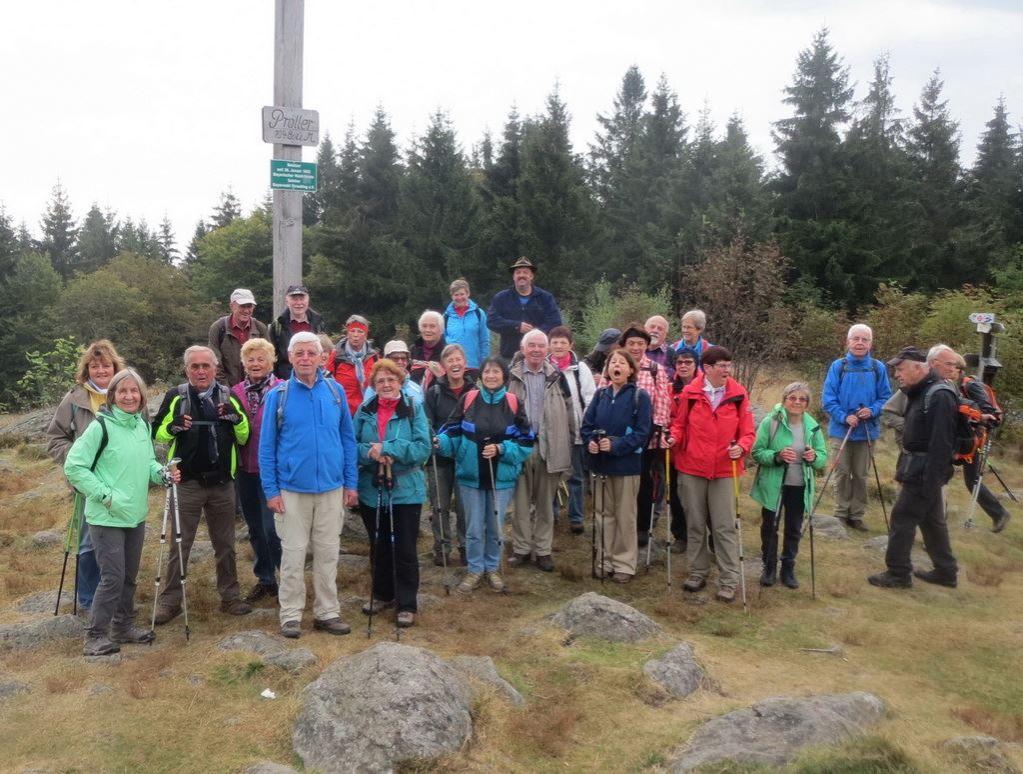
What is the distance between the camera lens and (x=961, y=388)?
9.33 m

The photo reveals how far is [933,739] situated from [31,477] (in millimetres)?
12127

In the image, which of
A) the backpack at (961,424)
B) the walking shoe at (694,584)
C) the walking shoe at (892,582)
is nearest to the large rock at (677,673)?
the walking shoe at (694,584)

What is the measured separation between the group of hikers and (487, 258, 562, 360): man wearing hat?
0.02 m

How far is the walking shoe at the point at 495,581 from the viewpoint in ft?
22.7

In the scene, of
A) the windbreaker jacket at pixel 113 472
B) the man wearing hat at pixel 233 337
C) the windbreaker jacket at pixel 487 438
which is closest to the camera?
the windbreaker jacket at pixel 113 472

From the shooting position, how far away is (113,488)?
5238 mm

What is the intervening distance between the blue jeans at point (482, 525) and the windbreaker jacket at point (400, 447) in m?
0.83

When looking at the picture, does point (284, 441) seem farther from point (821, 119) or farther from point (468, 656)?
point (821, 119)

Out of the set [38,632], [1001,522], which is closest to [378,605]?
[38,632]

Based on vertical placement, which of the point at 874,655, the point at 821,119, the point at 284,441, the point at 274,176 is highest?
the point at 821,119

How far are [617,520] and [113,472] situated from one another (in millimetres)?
4331

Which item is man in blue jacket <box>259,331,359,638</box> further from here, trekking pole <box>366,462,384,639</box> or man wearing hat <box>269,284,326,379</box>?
man wearing hat <box>269,284,326,379</box>

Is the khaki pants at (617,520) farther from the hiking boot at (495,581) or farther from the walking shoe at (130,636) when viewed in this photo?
the walking shoe at (130,636)

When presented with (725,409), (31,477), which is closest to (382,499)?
(725,409)
